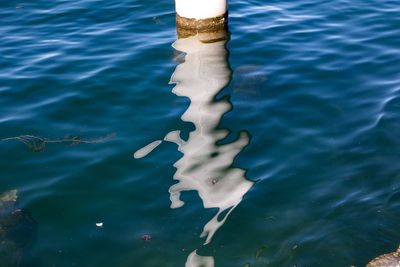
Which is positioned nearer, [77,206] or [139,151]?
[77,206]

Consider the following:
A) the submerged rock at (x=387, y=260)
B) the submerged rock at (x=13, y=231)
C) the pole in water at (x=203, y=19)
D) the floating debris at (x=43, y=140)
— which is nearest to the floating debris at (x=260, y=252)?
the submerged rock at (x=387, y=260)

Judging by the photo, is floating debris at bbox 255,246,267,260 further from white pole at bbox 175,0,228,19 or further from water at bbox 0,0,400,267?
white pole at bbox 175,0,228,19

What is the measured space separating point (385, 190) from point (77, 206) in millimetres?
3731

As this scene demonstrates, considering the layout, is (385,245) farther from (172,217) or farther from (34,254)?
(34,254)

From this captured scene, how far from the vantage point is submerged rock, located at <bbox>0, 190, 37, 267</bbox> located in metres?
5.69

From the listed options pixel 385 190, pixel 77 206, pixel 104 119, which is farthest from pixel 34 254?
pixel 385 190

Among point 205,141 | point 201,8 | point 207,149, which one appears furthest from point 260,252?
point 201,8

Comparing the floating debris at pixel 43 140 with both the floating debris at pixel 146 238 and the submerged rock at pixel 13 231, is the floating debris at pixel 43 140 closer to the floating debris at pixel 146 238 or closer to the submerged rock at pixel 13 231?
the submerged rock at pixel 13 231

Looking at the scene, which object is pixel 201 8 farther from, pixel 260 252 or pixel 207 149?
pixel 260 252

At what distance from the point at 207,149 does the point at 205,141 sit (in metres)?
0.20

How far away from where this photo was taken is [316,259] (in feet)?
18.3

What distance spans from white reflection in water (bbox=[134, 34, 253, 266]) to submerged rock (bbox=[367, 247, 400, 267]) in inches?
64.0

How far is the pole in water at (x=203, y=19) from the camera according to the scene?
10.3m

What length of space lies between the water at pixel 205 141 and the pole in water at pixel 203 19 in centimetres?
32
